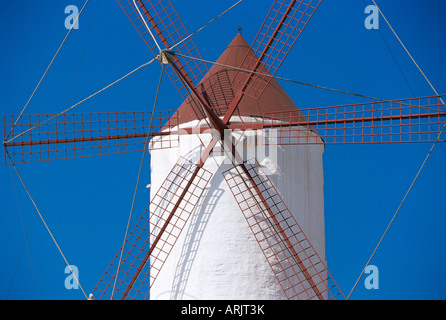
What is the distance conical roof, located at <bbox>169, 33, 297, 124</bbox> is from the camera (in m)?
14.6

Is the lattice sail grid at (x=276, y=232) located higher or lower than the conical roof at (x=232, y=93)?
lower

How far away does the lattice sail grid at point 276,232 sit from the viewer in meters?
14.0

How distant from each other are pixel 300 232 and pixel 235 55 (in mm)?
2501

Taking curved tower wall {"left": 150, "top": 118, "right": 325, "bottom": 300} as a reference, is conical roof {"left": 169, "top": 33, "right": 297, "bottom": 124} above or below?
above

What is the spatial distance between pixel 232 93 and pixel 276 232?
185 centimetres

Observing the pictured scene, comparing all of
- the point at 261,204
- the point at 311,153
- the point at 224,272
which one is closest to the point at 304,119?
the point at 311,153

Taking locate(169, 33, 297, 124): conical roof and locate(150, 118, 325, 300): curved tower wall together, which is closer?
locate(150, 118, 325, 300): curved tower wall

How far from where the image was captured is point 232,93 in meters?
14.7

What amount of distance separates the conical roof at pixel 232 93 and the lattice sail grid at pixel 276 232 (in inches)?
31.2

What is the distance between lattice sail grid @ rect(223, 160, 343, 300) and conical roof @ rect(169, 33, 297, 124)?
79cm

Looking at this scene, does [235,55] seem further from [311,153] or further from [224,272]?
[224,272]

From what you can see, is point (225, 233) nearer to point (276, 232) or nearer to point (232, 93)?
point (276, 232)
